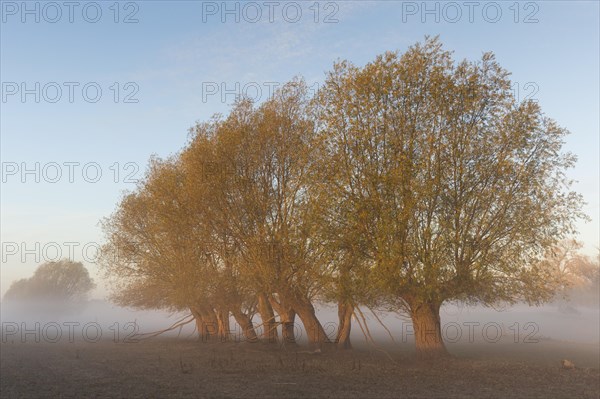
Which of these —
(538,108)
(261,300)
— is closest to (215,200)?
(261,300)

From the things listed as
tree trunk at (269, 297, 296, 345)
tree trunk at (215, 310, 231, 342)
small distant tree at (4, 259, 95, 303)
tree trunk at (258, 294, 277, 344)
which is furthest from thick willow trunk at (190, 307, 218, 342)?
small distant tree at (4, 259, 95, 303)

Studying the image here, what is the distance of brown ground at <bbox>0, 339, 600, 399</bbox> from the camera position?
21.3 metres

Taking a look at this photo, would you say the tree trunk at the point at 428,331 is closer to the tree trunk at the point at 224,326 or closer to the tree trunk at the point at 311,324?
the tree trunk at the point at 311,324

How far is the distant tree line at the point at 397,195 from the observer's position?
94.9ft

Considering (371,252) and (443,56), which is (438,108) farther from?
(371,252)

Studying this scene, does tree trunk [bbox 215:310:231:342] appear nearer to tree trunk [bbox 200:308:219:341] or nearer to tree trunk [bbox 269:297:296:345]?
tree trunk [bbox 200:308:219:341]

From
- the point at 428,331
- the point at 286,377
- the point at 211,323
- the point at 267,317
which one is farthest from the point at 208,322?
the point at 286,377

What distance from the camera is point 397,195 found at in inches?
1188

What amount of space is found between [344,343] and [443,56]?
24374 mm

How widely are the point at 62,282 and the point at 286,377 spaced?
451 feet

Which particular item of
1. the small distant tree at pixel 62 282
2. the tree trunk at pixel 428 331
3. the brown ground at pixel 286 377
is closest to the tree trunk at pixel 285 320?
the brown ground at pixel 286 377

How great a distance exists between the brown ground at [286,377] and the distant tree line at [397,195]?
13.8 feet

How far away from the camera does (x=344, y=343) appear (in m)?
40.3

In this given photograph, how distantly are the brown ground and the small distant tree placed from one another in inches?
4465
